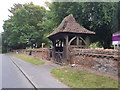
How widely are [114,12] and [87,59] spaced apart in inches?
366

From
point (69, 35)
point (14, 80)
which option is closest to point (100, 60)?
point (14, 80)

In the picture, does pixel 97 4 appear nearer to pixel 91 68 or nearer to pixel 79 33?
pixel 79 33

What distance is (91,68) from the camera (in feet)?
38.0

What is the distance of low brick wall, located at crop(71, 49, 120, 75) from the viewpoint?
30.3 ft

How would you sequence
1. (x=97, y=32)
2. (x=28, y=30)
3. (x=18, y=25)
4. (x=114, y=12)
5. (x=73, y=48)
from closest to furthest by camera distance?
(x=73, y=48), (x=114, y=12), (x=97, y=32), (x=28, y=30), (x=18, y=25)

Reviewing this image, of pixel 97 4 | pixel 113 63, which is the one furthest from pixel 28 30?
Answer: pixel 113 63

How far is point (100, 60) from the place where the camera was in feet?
34.9

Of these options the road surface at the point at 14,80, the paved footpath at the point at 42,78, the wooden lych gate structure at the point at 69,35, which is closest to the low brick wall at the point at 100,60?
the wooden lych gate structure at the point at 69,35

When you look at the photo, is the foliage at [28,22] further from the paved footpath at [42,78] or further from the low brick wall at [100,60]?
the low brick wall at [100,60]

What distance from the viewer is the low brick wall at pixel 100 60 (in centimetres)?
923

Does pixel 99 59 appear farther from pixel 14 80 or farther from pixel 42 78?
pixel 14 80

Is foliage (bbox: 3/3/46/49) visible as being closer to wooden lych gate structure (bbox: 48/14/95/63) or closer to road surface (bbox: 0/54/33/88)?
wooden lych gate structure (bbox: 48/14/95/63)

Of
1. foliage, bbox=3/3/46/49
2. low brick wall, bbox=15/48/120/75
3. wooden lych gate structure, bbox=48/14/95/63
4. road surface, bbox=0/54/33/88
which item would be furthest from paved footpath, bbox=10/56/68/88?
foliage, bbox=3/3/46/49

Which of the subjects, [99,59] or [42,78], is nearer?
[42,78]
